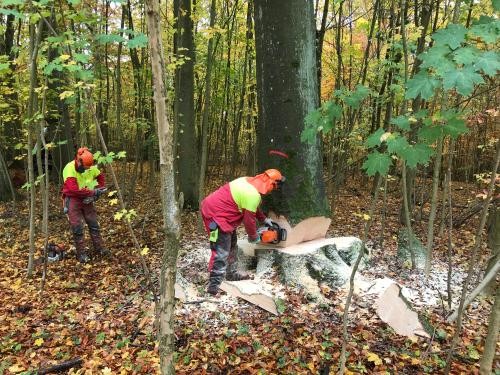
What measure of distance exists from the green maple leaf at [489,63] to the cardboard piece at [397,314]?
2.84 metres

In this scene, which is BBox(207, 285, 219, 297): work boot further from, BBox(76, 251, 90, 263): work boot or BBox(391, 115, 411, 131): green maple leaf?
BBox(391, 115, 411, 131): green maple leaf

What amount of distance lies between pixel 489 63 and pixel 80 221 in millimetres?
5858

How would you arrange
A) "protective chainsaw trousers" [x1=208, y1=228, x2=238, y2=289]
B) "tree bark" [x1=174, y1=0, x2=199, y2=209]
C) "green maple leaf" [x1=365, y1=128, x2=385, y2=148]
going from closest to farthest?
"green maple leaf" [x1=365, y1=128, x2=385, y2=148], "protective chainsaw trousers" [x1=208, y1=228, x2=238, y2=289], "tree bark" [x1=174, y1=0, x2=199, y2=209]

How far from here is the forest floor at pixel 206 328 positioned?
11.5 ft

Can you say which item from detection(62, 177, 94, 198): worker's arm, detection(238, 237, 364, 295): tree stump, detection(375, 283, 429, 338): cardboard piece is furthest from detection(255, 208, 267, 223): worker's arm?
detection(62, 177, 94, 198): worker's arm

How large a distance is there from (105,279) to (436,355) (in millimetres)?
4293

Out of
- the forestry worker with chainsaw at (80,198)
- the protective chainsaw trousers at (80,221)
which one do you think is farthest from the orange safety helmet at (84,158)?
the protective chainsaw trousers at (80,221)

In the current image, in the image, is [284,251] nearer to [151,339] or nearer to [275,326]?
[275,326]

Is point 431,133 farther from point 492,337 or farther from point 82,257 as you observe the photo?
point 82,257

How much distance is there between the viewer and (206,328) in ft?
13.1

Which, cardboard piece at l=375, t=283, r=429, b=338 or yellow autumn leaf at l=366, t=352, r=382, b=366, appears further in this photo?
cardboard piece at l=375, t=283, r=429, b=338

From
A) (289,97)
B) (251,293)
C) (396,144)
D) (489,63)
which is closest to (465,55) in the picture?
(489,63)

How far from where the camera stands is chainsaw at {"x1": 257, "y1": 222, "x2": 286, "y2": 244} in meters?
Answer: 4.57

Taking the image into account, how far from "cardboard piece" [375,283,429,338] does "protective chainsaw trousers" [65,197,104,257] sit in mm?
4488
